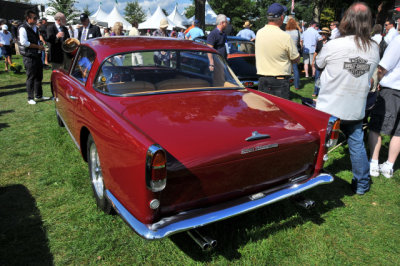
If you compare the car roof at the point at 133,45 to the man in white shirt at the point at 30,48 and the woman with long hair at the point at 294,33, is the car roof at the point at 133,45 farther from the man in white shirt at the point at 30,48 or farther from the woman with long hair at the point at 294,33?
the woman with long hair at the point at 294,33

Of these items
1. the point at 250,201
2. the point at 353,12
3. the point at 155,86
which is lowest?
the point at 250,201

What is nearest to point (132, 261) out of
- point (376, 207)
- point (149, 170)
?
point (149, 170)

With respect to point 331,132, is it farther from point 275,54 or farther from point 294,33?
point 294,33

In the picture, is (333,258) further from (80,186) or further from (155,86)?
(80,186)

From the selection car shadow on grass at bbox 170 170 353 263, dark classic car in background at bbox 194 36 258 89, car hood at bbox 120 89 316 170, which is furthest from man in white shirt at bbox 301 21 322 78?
car hood at bbox 120 89 316 170

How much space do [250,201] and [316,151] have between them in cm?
85

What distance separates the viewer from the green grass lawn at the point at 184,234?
2381 millimetres

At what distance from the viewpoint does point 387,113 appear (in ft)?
11.7

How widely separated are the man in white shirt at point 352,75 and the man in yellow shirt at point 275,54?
845 mm

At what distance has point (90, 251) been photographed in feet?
7.87

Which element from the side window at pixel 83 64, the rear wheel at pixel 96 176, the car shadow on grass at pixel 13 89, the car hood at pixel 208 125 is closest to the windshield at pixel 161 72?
the car hood at pixel 208 125

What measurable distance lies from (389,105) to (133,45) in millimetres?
3123

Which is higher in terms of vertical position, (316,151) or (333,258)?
(316,151)

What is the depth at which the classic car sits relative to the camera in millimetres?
1948
